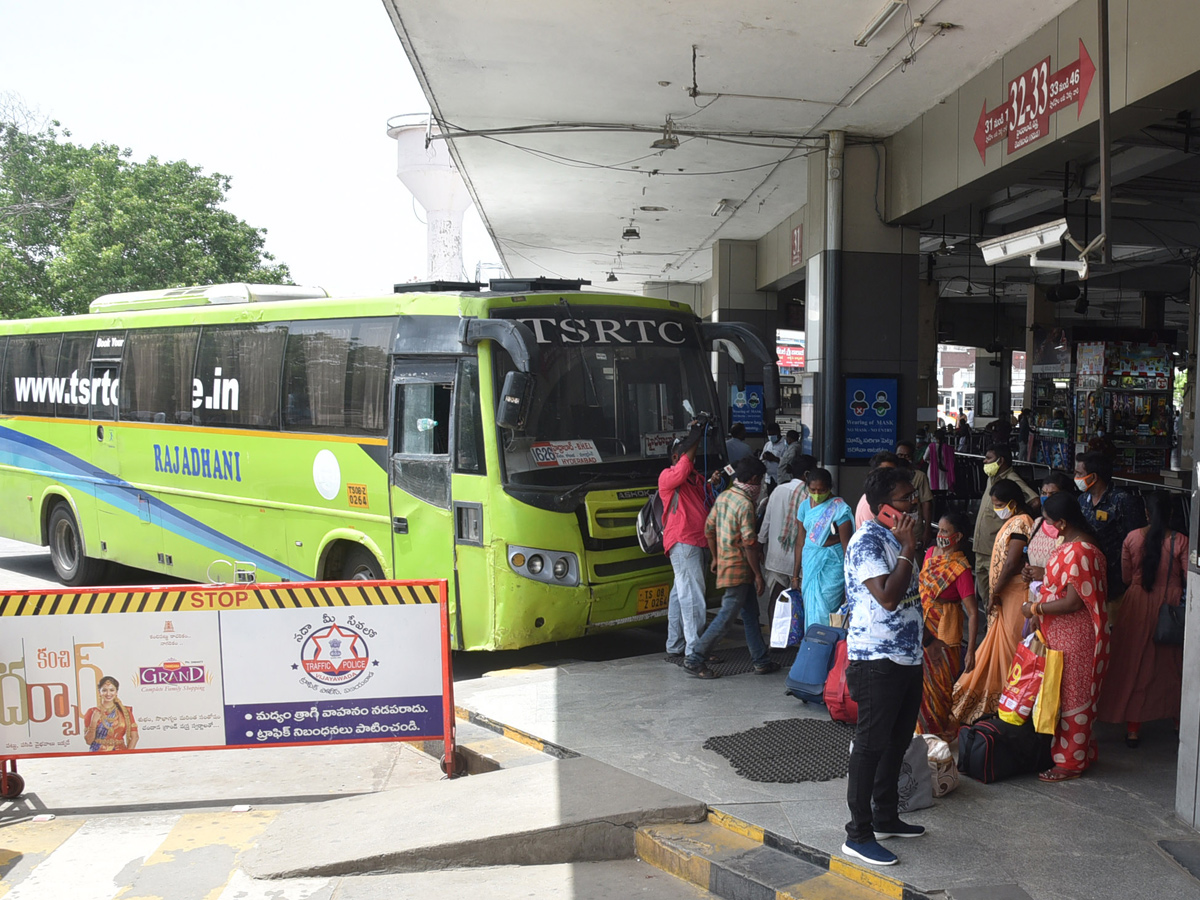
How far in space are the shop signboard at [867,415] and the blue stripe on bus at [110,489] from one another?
6674 millimetres

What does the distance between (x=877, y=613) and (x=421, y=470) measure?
183 inches

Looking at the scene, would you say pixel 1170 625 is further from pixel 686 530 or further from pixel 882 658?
pixel 686 530

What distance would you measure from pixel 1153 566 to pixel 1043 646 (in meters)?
1.06

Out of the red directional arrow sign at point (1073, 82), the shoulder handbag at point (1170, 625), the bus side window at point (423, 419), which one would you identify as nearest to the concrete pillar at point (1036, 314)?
the red directional arrow sign at point (1073, 82)

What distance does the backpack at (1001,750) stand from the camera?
5266mm

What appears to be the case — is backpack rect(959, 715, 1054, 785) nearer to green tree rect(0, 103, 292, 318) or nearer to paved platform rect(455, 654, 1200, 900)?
paved platform rect(455, 654, 1200, 900)

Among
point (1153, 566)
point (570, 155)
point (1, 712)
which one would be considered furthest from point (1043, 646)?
point (570, 155)

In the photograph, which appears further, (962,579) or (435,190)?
(435,190)

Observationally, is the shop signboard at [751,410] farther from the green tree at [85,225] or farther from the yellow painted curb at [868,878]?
the green tree at [85,225]

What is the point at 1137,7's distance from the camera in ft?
23.5

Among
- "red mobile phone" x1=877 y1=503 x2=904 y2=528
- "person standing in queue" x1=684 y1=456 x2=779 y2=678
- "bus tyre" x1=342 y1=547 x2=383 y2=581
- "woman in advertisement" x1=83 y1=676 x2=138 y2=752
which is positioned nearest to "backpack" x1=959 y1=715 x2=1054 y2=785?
"red mobile phone" x1=877 y1=503 x2=904 y2=528

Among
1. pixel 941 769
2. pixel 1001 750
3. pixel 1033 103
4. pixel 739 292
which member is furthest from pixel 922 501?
pixel 739 292

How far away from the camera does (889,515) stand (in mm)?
4477

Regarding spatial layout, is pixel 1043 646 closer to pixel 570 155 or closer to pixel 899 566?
pixel 899 566
